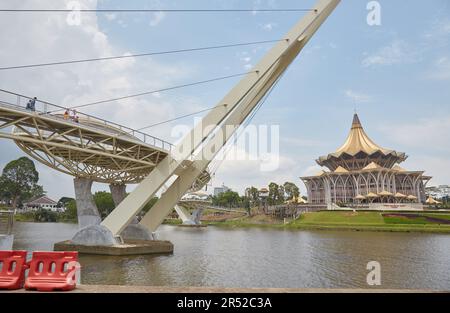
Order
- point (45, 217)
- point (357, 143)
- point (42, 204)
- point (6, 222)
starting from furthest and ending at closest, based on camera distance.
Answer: point (42, 204) < point (357, 143) < point (45, 217) < point (6, 222)

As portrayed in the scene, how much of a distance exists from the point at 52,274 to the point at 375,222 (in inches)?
2578

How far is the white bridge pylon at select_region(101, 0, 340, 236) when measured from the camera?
2498cm

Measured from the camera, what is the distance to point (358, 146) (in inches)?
4085

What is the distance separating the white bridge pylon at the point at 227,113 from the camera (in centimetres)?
2498

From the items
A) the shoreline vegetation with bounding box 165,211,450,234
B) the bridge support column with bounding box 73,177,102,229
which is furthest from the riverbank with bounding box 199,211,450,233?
the bridge support column with bounding box 73,177,102,229

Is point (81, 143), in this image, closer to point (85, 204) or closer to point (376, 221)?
point (85, 204)

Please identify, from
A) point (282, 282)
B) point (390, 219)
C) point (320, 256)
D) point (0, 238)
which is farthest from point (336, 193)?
point (0, 238)

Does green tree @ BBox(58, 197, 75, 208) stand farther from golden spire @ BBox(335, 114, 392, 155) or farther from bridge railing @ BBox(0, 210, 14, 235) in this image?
bridge railing @ BBox(0, 210, 14, 235)

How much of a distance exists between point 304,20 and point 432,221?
52802 mm

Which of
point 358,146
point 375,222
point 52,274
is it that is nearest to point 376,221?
point 375,222

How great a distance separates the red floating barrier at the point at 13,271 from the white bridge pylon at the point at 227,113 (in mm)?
14838

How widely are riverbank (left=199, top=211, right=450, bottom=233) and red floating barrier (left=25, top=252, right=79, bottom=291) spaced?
5739cm

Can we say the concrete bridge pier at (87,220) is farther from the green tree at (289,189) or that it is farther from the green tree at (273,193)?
the green tree at (289,189)
